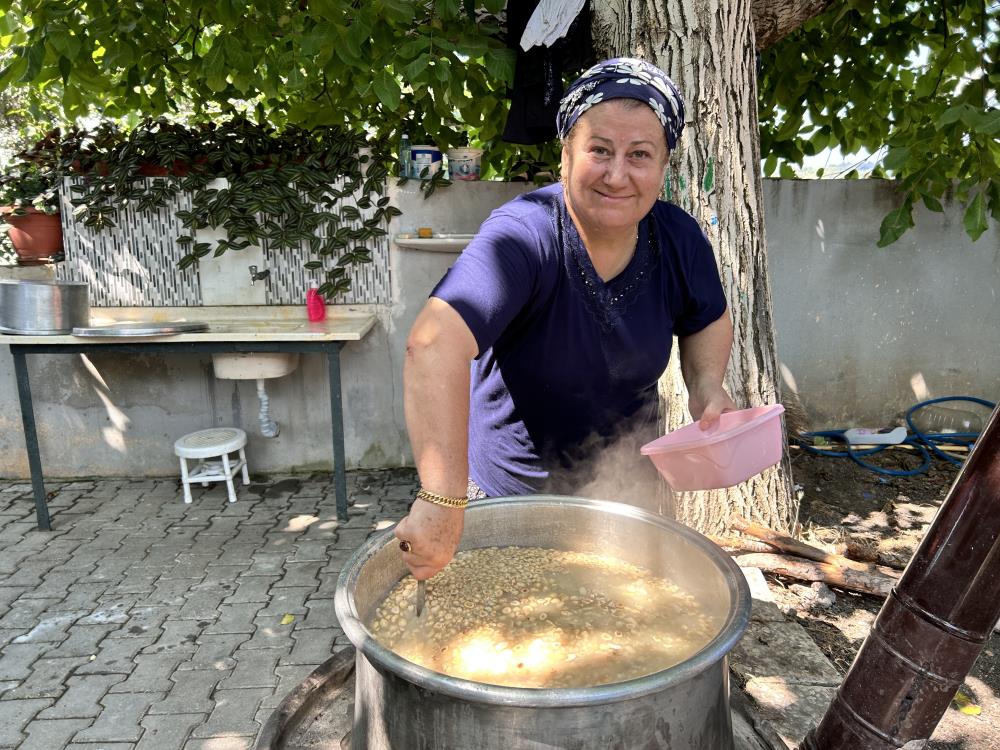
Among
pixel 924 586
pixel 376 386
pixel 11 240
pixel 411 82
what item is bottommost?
pixel 376 386

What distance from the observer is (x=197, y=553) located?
14.5 feet

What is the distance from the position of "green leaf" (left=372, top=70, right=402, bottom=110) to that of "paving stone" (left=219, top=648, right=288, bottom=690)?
290 centimetres

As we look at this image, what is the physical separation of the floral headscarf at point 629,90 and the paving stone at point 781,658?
196cm

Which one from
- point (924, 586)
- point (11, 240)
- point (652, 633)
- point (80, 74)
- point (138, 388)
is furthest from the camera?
point (138, 388)

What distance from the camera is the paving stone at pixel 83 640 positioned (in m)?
3.41

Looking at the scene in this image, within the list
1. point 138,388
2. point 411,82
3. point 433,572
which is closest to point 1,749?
point 433,572

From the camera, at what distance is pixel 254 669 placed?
10.8ft

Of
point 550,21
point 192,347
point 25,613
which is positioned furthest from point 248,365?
point 550,21

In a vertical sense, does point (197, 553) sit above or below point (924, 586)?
below

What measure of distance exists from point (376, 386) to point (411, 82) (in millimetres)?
2602

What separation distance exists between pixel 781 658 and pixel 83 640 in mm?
3302

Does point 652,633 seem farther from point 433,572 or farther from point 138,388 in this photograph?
point 138,388

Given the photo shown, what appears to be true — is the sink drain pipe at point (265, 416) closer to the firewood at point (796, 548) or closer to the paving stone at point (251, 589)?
the paving stone at point (251, 589)

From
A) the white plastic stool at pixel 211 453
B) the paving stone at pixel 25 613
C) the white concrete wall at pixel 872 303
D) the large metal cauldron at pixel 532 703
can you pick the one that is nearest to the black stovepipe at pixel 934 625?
the large metal cauldron at pixel 532 703
